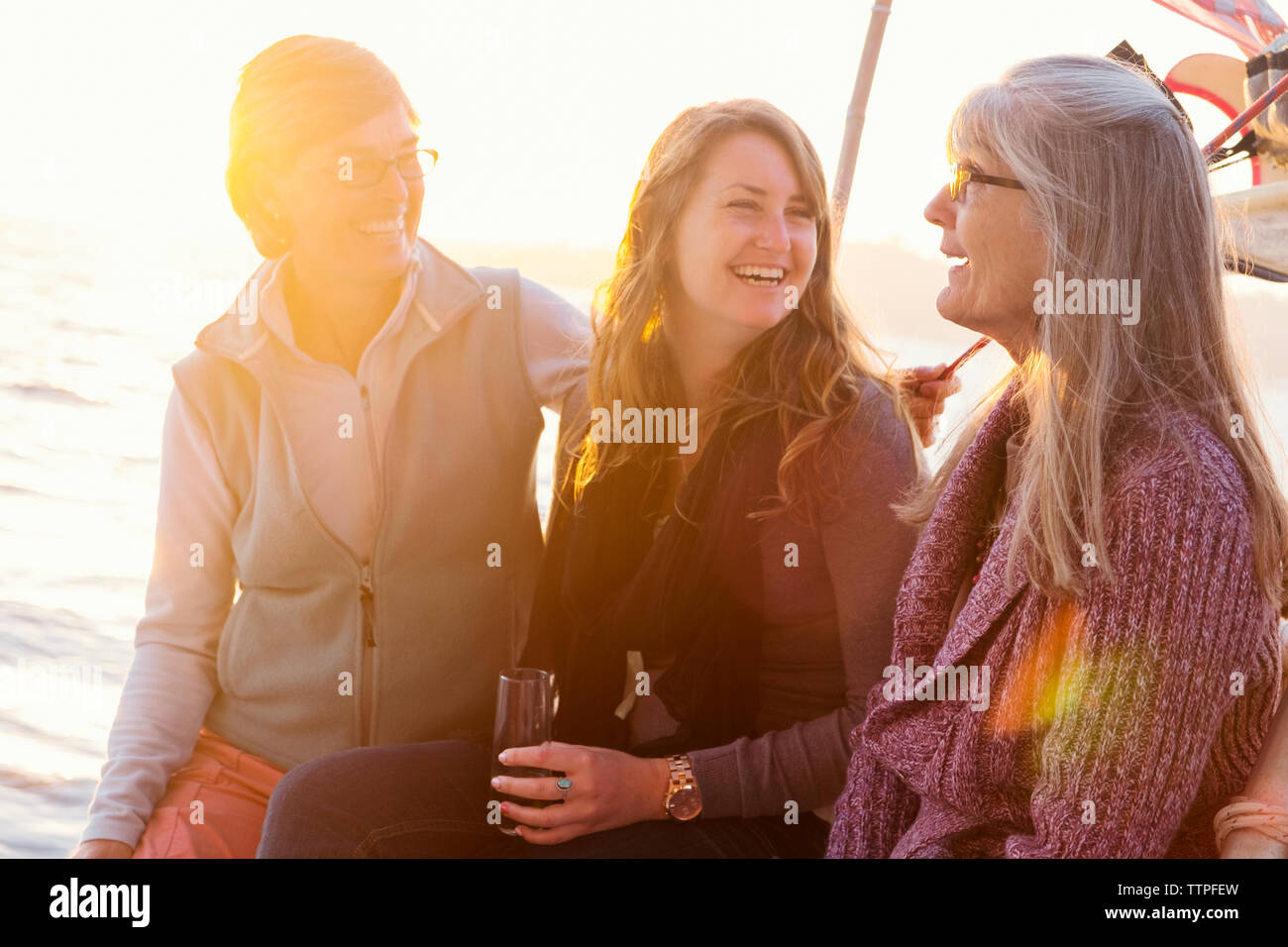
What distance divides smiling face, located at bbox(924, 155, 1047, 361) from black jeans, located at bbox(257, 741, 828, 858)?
780mm

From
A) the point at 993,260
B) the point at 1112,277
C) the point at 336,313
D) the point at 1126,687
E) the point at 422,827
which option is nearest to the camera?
the point at 1126,687

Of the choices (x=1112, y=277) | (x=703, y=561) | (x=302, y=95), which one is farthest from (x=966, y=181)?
(x=302, y=95)

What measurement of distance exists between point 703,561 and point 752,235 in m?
0.54

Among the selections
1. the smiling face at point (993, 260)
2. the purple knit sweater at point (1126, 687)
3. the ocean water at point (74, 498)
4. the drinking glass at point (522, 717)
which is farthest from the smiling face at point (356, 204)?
the purple knit sweater at point (1126, 687)

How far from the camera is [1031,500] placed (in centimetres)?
157

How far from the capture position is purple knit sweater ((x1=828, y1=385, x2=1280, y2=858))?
1.39m

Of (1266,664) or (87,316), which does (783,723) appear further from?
(87,316)

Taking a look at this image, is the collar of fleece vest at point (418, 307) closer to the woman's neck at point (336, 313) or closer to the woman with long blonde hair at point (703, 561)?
the woman's neck at point (336, 313)

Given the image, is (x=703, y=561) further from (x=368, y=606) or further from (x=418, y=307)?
(x=418, y=307)

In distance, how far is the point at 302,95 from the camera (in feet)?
6.85

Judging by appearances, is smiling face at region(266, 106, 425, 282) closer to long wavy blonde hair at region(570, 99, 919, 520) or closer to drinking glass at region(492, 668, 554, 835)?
long wavy blonde hair at region(570, 99, 919, 520)

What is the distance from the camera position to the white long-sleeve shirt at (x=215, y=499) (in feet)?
6.98

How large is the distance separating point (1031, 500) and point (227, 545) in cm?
138

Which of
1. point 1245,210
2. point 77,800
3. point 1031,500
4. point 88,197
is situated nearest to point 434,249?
point 1031,500
